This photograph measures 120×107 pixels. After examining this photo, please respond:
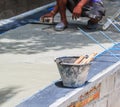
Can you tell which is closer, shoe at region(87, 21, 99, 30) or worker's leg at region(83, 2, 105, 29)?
worker's leg at region(83, 2, 105, 29)

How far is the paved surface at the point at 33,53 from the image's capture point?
5023mm

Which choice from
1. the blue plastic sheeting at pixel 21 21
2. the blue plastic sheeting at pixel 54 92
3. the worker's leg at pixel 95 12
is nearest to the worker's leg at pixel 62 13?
the worker's leg at pixel 95 12

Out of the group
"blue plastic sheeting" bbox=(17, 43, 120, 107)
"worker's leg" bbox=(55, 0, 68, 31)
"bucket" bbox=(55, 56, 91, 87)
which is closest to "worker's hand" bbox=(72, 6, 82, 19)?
"worker's leg" bbox=(55, 0, 68, 31)

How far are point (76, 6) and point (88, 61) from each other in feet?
8.86

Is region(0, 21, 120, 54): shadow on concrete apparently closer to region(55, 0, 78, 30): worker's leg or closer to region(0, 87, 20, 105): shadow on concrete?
region(55, 0, 78, 30): worker's leg

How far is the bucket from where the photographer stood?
4.70m

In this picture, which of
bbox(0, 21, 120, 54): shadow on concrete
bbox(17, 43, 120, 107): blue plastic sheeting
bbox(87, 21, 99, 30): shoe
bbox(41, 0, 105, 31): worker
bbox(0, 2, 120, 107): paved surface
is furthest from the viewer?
bbox(87, 21, 99, 30): shoe

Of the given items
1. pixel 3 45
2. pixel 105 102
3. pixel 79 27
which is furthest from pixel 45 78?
pixel 79 27

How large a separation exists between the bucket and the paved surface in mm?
337

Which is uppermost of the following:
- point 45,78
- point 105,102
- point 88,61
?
point 88,61

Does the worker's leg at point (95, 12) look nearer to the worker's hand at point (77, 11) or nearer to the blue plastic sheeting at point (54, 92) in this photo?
the worker's hand at point (77, 11)

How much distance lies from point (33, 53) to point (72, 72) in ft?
6.01

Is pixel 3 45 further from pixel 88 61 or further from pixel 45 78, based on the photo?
pixel 88 61

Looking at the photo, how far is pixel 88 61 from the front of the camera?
4.82m
